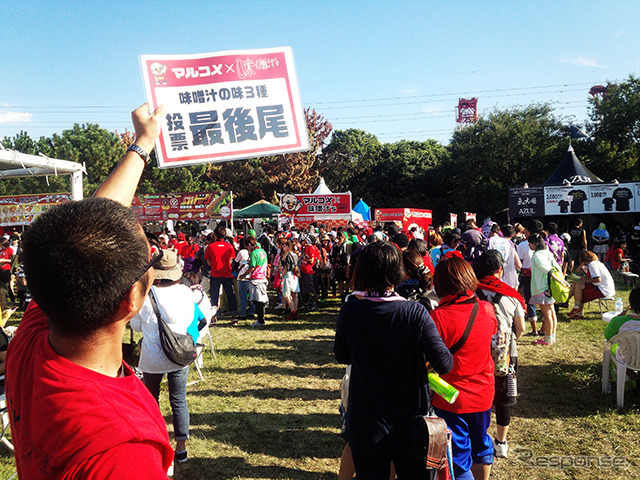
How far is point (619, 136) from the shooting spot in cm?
2739

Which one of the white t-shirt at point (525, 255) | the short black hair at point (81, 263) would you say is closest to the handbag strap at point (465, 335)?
the short black hair at point (81, 263)

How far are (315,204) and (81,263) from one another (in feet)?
53.1

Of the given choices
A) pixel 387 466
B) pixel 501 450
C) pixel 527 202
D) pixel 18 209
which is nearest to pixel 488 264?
pixel 501 450

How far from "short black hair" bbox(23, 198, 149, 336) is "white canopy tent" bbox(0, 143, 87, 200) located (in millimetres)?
4429

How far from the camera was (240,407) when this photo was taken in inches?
202

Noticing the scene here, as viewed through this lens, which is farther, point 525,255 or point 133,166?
point 525,255

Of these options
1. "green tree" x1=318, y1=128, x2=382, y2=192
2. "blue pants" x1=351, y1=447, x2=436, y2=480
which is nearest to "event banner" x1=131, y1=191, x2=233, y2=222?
"blue pants" x1=351, y1=447, x2=436, y2=480

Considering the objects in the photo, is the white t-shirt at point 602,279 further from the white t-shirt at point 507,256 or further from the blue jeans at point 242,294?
the blue jeans at point 242,294

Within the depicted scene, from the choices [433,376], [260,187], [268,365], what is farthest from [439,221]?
[433,376]

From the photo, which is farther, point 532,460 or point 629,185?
point 629,185

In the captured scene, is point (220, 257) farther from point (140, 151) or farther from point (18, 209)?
point (18, 209)

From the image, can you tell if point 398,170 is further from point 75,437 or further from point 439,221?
point 75,437

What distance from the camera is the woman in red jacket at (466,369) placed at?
9.12ft

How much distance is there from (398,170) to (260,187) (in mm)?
11791
